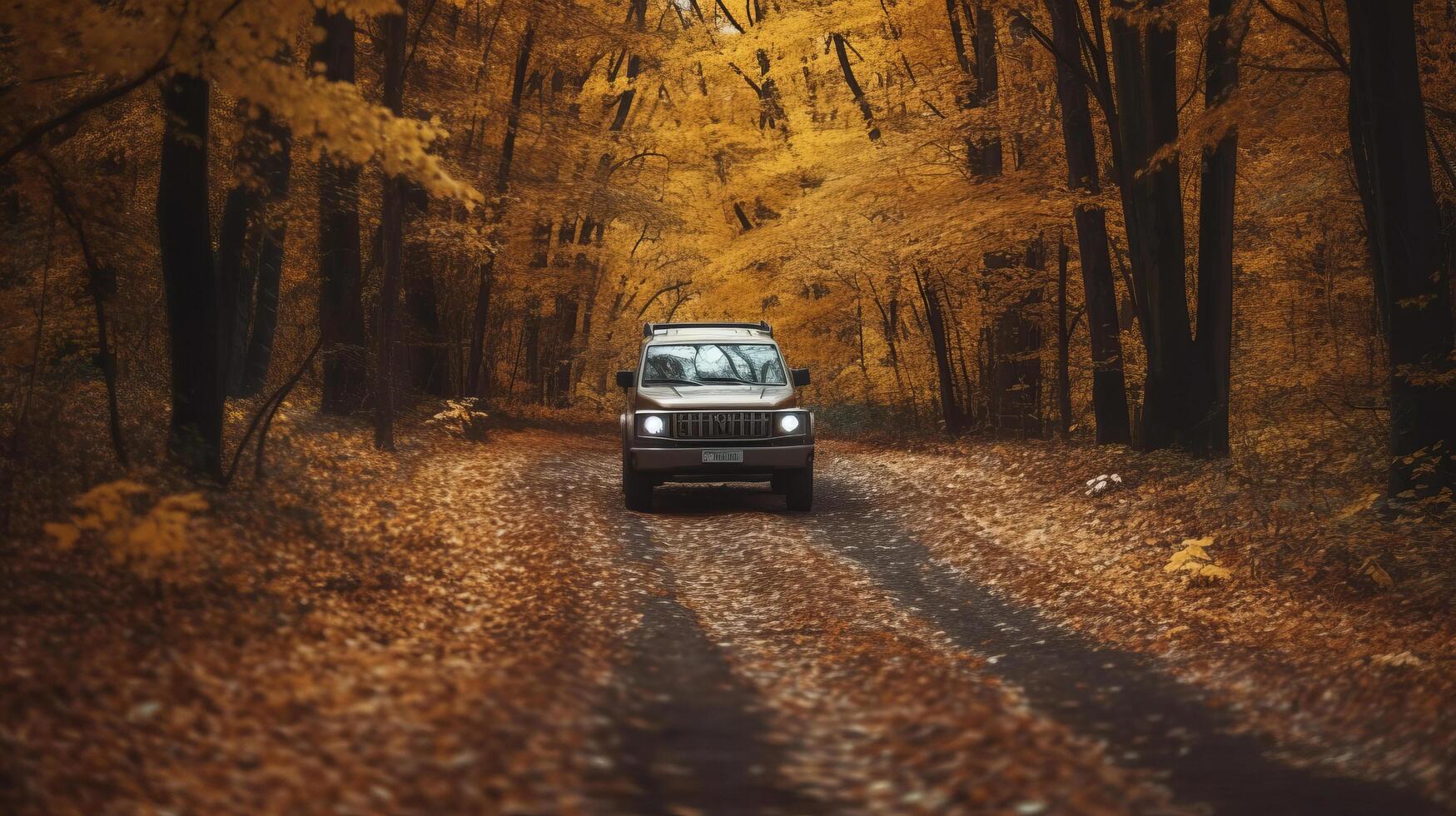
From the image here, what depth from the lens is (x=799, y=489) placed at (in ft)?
44.4

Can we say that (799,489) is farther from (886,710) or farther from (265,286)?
(265,286)

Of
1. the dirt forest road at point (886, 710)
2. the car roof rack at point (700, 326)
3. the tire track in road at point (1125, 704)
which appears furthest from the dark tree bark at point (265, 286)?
the tire track in road at point (1125, 704)

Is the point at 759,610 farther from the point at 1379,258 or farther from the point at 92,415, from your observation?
the point at 92,415

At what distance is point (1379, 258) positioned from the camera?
34.0 feet

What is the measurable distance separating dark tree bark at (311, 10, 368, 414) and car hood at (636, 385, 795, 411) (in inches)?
163

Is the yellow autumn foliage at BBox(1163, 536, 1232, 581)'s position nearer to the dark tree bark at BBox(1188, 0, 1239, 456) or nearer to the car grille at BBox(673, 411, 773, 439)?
the dark tree bark at BBox(1188, 0, 1239, 456)

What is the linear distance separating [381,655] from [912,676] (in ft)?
10.3

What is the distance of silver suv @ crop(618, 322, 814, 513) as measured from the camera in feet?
42.1

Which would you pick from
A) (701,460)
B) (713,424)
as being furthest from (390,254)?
(701,460)

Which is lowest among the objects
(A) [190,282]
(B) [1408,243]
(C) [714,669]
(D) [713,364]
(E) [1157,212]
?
(C) [714,669]

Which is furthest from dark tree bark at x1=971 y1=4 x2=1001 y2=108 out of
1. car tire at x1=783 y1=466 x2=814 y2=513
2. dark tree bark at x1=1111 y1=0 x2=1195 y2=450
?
car tire at x1=783 y1=466 x2=814 y2=513

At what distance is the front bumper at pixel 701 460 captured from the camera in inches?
504

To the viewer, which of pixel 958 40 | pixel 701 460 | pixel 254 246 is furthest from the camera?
pixel 958 40

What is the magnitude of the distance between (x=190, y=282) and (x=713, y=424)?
5.63m
